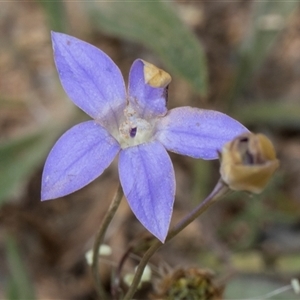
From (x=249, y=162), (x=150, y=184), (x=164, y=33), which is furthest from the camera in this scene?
(x=164, y=33)

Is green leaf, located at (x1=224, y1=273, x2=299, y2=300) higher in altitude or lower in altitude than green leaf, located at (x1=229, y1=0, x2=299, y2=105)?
lower

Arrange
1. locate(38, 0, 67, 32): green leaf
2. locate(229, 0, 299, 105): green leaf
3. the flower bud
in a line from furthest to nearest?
locate(229, 0, 299, 105): green leaf < locate(38, 0, 67, 32): green leaf < the flower bud

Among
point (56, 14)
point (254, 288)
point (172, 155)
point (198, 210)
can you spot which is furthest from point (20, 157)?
point (198, 210)

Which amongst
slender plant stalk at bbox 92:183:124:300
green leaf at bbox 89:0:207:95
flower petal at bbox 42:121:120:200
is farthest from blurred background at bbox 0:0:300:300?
flower petal at bbox 42:121:120:200

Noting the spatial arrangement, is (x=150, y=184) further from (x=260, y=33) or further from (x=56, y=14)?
(x=260, y=33)

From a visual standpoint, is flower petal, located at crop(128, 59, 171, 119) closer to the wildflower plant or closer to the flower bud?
the wildflower plant

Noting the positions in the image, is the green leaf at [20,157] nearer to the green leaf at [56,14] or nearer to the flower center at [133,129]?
the green leaf at [56,14]

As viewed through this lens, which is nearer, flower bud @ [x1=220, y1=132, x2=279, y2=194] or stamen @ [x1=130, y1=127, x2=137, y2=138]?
flower bud @ [x1=220, y1=132, x2=279, y2=194]
